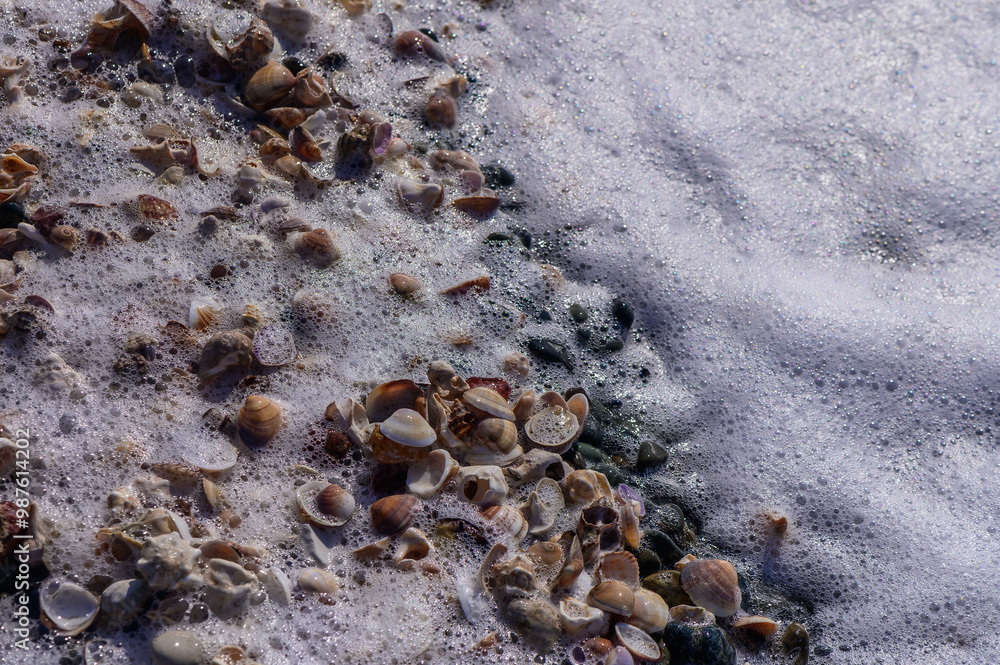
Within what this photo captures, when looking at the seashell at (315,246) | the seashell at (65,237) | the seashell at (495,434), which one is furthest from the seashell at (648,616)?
the seashell at (65,237)

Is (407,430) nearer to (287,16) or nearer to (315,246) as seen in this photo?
(315,246)

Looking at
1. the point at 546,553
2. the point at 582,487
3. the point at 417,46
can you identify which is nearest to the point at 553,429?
the point at 582,487

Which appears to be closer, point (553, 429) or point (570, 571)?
point (570, 571)

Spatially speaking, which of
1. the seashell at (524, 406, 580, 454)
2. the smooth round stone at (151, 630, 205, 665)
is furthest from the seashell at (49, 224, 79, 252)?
the seashell at (524, 406, 580, 454)

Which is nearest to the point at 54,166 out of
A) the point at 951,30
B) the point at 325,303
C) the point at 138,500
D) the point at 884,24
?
the point at 325,303

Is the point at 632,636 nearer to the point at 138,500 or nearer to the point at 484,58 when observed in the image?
the point at 138,500

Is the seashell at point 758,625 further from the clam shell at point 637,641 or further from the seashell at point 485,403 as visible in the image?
the seashell at point 485,403

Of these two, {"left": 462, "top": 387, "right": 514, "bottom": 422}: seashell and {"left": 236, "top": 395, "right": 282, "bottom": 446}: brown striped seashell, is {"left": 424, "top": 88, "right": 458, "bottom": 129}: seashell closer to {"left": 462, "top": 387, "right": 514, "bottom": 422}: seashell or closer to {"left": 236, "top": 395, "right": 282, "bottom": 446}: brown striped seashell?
{"left": 462, "top": 387, "right": 514, "bottom": 422}: seashell
